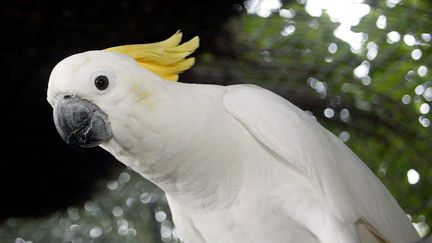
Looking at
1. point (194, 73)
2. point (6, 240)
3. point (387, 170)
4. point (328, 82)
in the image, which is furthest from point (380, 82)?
point (6, 240)

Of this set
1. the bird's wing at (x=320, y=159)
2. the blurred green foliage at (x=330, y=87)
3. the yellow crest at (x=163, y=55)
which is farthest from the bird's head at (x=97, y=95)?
the blurred green foliage at (x=330, y=87)

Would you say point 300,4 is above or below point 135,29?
above

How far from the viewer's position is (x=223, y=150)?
1.64 m

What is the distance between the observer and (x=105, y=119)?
1.55m

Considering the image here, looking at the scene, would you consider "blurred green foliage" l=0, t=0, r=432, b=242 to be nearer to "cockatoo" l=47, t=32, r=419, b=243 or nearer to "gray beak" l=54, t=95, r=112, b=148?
"cockatoo" l=47, t=32, r=419, b=243

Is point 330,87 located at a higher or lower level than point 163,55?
lower

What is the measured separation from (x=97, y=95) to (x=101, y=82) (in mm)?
33

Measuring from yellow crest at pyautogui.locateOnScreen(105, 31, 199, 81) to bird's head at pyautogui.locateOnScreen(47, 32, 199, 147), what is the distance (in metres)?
0.11

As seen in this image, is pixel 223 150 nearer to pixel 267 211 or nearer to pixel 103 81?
pixel 267 211

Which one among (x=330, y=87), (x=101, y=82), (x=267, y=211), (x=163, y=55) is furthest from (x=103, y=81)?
(x=330, y=87)

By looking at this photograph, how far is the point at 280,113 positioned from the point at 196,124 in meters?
0.21

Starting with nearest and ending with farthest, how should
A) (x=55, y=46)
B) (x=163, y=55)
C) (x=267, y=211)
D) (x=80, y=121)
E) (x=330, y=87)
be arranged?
(x=80, y=121) < (x=267, y=211) < (x=163, y=55) < (x=55, y=46) < (x=330, y=87)

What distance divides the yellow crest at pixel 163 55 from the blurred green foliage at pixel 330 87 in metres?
0.79

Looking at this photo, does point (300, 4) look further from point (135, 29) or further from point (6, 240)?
point (6, 240)
